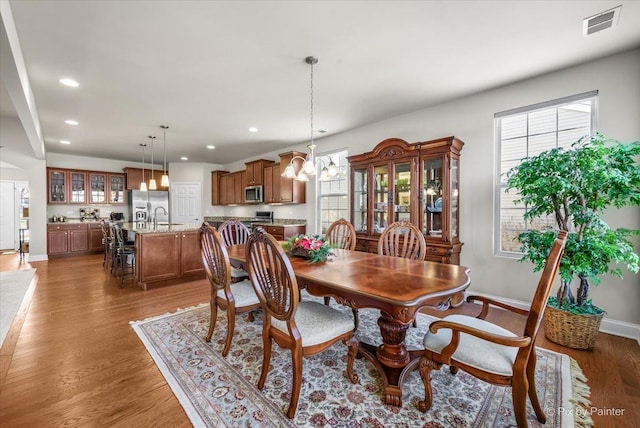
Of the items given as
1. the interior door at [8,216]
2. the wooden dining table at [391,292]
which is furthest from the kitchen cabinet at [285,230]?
the interior door at [8,216]

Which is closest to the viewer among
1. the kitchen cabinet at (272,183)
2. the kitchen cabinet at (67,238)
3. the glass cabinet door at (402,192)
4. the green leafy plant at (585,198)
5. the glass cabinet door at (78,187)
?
the green leafy plant at (585,198)

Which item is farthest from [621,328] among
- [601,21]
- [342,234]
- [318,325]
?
[318,325]

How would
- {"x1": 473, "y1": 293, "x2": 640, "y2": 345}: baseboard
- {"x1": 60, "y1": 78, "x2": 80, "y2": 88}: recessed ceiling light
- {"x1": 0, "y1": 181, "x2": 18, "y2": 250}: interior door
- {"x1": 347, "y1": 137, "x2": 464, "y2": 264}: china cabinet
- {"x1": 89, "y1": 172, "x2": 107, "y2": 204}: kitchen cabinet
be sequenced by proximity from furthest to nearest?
1. {"x1": 89, "y1": 172, "x2": 107, "y2": 204}: kitchen cabinet
2. {"x1": 0, "y1": 181, "x2": 18, "y2": 250}: interior door
3. {"x1": 347, "y1": 137, "x2": 464, "y2": 264}: china cabinet
4. {"x1": 60, "y1": 78, "x2": 80, "y2": 88}: recessed ceiling light
5. {"x1": 473, "y1": 293, "x2": 640, "y2": 345}: baseboard

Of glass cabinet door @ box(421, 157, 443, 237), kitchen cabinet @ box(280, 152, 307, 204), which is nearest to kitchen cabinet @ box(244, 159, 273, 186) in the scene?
kitchen cabinet @ box(280, 152, 307, 204)

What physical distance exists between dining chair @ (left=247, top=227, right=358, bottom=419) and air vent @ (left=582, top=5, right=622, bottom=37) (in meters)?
2.89

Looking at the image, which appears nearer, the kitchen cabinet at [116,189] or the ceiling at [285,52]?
the ceiling at [285,52]

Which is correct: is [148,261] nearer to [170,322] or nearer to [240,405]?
[170,322]

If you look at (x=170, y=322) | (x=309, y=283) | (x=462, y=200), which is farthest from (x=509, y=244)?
(x=170, y=322)

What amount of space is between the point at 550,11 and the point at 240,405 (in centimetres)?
343

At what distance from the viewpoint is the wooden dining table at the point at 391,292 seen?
1.45 meters

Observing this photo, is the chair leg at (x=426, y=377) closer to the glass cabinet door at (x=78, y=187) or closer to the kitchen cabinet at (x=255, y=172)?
the kitchen cabinet at (x=255, y=172)

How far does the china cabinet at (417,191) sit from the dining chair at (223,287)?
87.1 inches

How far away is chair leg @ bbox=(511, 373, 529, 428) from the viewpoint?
1.30 meters

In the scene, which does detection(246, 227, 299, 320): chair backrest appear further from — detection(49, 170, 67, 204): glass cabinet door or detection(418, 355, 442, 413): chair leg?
detection(49, 170, 67, 204): glass cabinet door
